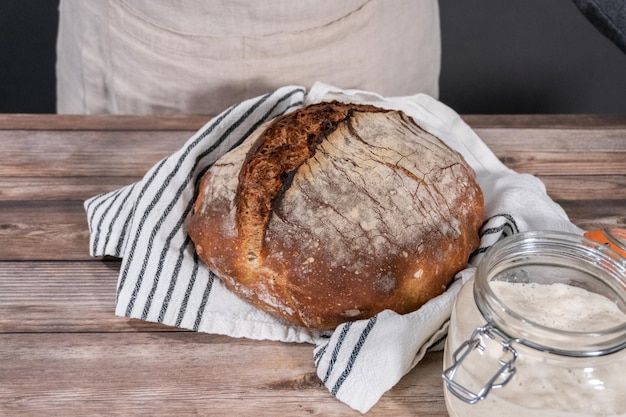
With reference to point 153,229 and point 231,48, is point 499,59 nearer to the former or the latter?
point 231,48

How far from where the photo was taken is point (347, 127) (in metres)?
0.89

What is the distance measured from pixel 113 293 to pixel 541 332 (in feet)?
1.73

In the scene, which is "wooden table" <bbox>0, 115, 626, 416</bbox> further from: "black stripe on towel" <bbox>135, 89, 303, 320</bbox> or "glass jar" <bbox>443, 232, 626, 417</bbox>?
"glass jar" <bbox>443, 232, 626, 417</bbox>

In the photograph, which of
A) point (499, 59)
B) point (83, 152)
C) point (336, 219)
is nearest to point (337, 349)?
point (336, 219)

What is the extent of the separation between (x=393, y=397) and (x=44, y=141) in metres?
0.68

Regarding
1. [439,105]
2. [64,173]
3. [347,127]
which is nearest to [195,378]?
[347,127]

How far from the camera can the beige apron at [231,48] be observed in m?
1.13

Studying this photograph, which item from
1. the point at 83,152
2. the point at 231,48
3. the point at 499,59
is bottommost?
the point at 499,59

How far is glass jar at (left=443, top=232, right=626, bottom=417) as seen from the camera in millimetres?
600

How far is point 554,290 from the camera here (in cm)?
68

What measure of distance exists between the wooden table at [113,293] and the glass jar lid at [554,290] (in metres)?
0.18

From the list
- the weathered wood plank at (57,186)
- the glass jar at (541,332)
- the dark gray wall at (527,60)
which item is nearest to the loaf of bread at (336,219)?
the glass jar at (541,332)

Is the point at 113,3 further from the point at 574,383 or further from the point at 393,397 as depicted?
the point at 574,383

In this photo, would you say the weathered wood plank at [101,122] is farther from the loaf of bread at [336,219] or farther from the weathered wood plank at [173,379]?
the weathered wood plank at [173,379]
